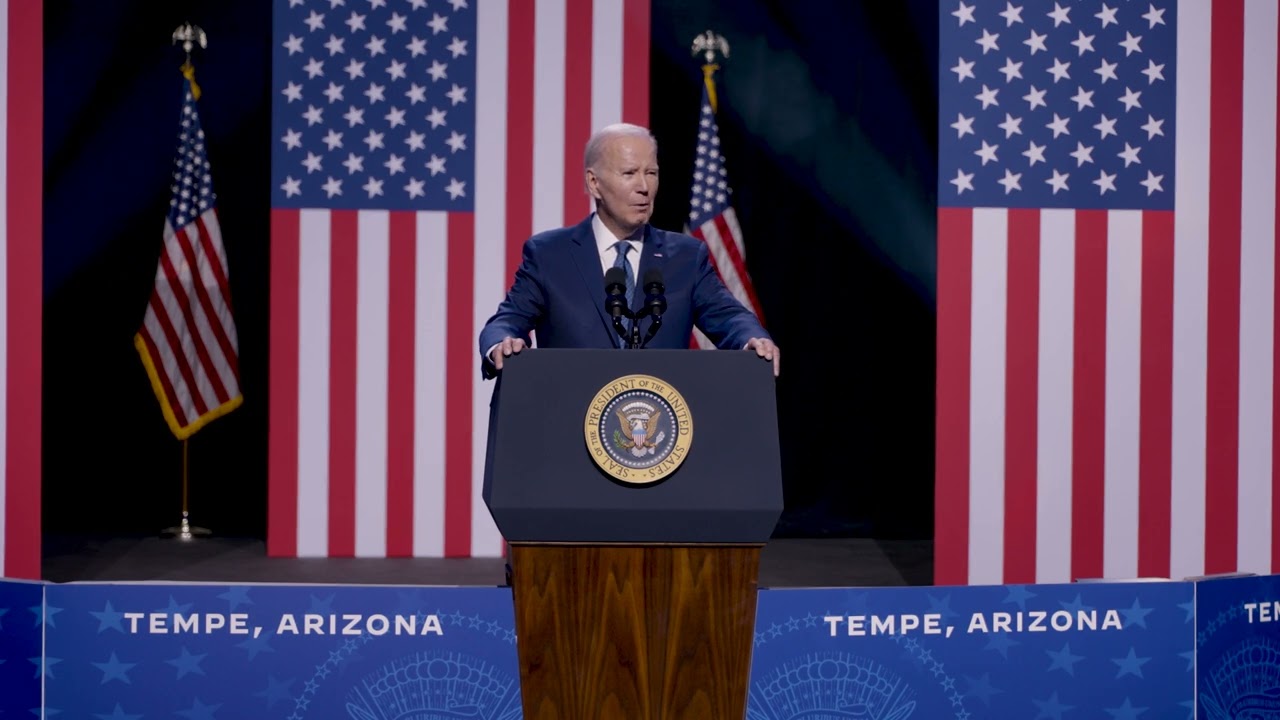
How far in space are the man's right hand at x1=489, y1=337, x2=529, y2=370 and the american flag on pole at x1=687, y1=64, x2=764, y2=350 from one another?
12.7ft

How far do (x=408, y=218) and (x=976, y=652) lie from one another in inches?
130

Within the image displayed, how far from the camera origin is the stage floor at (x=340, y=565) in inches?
214

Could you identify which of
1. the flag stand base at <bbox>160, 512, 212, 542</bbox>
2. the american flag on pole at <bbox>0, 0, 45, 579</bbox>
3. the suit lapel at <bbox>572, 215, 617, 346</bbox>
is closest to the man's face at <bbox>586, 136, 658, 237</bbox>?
the suit lapel at <bbox>572, 215, 617, 346</bbox>

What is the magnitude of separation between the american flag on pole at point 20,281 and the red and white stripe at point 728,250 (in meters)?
2.86

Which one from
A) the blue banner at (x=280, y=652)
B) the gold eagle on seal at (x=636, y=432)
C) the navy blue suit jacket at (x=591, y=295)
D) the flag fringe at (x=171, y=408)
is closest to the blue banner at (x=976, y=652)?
the blue banner at (x=280, y=652)

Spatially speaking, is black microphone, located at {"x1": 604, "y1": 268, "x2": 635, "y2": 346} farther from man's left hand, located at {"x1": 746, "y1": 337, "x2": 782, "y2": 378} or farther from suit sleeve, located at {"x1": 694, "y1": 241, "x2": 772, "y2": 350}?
suit sleeve, located at {"x1": 694, "y1": 241, "x2": 772, "y2": 350}

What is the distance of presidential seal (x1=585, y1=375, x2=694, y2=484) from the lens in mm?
2510

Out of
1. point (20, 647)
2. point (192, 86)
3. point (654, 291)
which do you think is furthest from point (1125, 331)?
point (192, 86)

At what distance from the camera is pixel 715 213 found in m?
A: 6.43

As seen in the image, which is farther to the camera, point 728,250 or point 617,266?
point 728,250

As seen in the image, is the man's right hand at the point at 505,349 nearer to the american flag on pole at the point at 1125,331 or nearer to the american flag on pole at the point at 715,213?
the american flag on pole at the point at 1125,331

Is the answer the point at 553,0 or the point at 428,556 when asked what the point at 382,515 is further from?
the point at 553,0

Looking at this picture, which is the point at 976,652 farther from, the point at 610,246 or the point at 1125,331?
the point at 1125,331

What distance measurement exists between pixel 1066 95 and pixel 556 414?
361 centimetres
